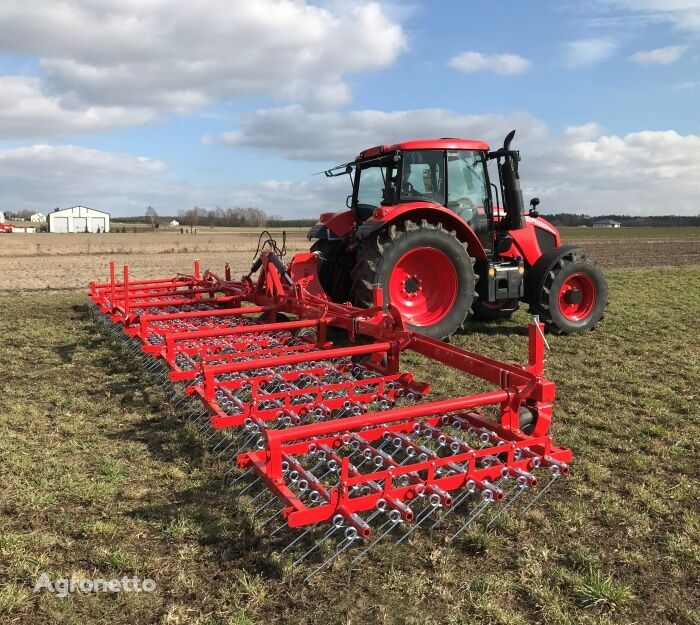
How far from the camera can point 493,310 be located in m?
8.20

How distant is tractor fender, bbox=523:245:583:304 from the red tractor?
0.01m

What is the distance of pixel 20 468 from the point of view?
348 centimetres

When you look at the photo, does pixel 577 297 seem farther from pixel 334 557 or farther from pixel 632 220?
pixel 632 220

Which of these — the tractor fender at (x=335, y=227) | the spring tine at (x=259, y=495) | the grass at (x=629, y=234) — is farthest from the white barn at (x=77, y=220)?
the spring tine at (x=259, y=495)

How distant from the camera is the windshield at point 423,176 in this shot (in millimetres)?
6703

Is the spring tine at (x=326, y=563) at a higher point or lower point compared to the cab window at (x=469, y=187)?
lower

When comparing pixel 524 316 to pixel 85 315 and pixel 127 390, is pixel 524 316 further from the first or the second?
pixel 85 315

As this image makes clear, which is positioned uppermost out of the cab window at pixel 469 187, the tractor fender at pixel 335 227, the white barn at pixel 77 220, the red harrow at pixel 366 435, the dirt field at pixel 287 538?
the white barn at pixel 77 220

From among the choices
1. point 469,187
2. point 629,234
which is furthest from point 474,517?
point 629,234

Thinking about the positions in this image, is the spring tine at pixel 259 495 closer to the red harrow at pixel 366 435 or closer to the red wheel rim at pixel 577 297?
the red harrow at pixel 366 435

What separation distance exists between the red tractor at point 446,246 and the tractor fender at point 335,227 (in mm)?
15

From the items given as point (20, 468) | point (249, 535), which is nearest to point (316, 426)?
point (249, 535)

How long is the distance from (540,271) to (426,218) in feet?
5.31

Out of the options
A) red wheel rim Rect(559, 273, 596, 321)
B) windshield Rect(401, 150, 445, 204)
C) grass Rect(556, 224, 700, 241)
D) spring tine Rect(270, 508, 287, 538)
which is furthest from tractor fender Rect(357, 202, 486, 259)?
grass Rect(556, 224, 700, 241)
